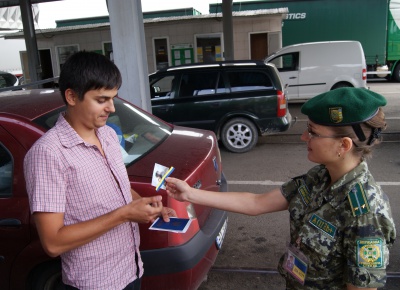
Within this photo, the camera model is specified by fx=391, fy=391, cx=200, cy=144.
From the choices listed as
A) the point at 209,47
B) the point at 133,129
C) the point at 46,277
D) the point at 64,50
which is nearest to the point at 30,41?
the point at 64,50

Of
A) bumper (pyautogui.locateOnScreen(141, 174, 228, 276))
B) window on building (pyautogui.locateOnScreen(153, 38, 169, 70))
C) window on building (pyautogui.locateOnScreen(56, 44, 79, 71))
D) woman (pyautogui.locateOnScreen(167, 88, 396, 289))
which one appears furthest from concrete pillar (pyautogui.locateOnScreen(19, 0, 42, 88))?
woman (pyautogui.locateOnScreen(167, 88, 396, 289))

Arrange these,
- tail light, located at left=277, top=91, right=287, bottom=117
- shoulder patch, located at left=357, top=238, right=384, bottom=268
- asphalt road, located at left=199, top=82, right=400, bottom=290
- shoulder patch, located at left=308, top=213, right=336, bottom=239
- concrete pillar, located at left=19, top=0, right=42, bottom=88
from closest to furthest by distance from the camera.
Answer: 1. shoulder patch, located at left=357, top=238, right=384, bottom=268
2. shoulder patch, located at left=308, top=213, right=336, bottom=239
3. asphalt road, located at left=199, top=82, right=400, bottom=290
4. tail light, located at left=277, top=91, right=287, bottom=117
5. concrete pillar, located at left=19, top=0, right=42, bottom=88

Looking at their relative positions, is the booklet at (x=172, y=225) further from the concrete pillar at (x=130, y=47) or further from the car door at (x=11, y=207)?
the concrete pillar at (x=130, y=47)

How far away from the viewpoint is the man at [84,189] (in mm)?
1406

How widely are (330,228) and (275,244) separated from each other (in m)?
2.50

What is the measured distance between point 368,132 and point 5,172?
2165 millimetres

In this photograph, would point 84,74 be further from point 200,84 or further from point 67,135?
point 200,84

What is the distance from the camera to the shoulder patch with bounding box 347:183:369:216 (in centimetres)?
134

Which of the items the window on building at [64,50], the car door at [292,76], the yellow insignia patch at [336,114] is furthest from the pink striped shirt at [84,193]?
the window on building at [64,50]

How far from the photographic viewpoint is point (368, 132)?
55.1 inches

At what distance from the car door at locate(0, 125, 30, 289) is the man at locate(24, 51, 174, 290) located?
2.90ft

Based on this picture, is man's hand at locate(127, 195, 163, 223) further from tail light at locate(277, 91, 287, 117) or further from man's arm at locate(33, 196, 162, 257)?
Answer: tail light at locate(277, 91, 287, 117)

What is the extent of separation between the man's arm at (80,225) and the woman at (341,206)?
0.60m

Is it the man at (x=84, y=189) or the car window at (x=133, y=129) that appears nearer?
the man at (x=84, y=189)
